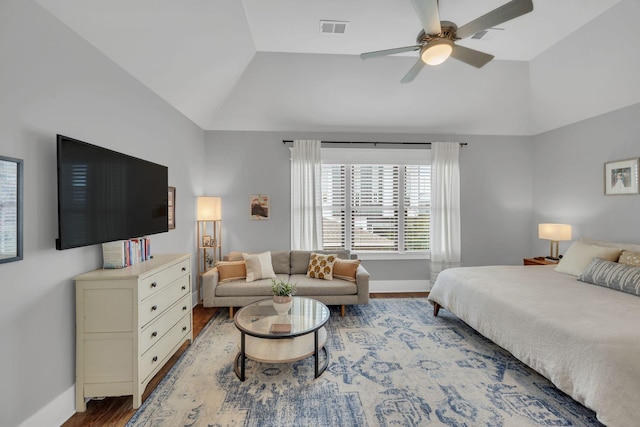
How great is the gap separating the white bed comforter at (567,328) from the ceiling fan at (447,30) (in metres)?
2.21

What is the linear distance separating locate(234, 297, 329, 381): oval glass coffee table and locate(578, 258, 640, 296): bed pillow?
9.36ft

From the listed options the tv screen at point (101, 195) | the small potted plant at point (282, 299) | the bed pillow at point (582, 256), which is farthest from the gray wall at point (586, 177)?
the tv screen at point (101, 195)

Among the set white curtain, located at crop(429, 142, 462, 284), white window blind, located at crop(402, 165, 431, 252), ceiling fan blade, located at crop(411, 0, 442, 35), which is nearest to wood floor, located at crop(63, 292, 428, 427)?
ceiling fan blade, located at crop(411, 0, 442, 35)

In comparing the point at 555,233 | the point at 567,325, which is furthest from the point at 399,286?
the point at 567,325

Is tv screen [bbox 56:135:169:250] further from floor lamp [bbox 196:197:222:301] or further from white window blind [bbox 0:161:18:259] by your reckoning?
floor lamp [bbox 196:197:222:301]

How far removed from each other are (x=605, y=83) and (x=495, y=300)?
315 centimetres

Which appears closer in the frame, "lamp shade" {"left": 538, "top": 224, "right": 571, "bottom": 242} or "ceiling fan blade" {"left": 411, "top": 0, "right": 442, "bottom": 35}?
"ceiling fan blade" {"left": 411, "top": 0, "right": 442, "bottom": 35}

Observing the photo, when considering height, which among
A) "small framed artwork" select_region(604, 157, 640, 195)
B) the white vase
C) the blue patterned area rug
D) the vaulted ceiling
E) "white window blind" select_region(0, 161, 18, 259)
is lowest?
the blue patterned area rug

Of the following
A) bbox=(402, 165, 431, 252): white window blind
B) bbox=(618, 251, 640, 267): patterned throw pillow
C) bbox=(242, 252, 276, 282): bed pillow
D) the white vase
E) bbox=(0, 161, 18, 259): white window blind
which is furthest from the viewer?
bbox=(402, 165, 431, 252): white window blind

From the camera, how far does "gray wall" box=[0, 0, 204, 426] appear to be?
157 centimetres

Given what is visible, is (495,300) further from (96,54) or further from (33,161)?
(96,54)

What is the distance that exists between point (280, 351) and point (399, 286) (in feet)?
9.92

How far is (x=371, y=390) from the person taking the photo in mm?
2215

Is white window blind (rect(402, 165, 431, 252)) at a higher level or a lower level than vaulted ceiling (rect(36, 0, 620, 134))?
lower
